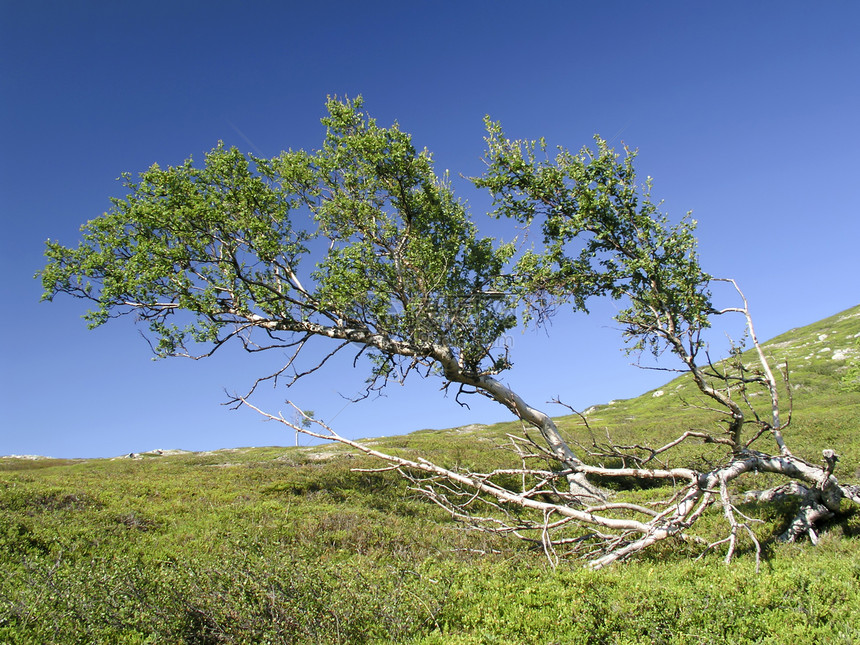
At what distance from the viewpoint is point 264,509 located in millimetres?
15211

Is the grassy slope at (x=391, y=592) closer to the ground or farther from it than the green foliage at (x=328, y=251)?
closer to the ground

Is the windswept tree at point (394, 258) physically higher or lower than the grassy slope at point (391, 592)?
higher

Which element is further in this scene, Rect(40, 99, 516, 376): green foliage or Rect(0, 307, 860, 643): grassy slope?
Rect(40, 99, 516, 376): green foliage

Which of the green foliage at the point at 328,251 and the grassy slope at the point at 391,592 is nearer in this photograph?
the grassy slope at the point at 391,592

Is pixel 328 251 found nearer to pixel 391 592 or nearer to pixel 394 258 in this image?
pixel 394 258

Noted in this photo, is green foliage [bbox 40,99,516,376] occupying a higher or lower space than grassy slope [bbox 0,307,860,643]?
higher

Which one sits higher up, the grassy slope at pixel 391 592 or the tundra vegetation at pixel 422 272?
the tundra vegetation at pixel 422 272

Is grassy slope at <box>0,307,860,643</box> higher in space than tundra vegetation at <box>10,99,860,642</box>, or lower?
lower

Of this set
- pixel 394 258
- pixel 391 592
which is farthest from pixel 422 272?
pixel 391 592

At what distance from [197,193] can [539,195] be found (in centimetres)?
1359

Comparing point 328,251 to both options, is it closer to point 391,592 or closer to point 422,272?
point 422,272

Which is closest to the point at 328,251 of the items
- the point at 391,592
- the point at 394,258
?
the point at 394,258

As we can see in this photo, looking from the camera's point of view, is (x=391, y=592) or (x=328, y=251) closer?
(x=391, y=592)

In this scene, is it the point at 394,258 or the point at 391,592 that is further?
the point at 394,258
